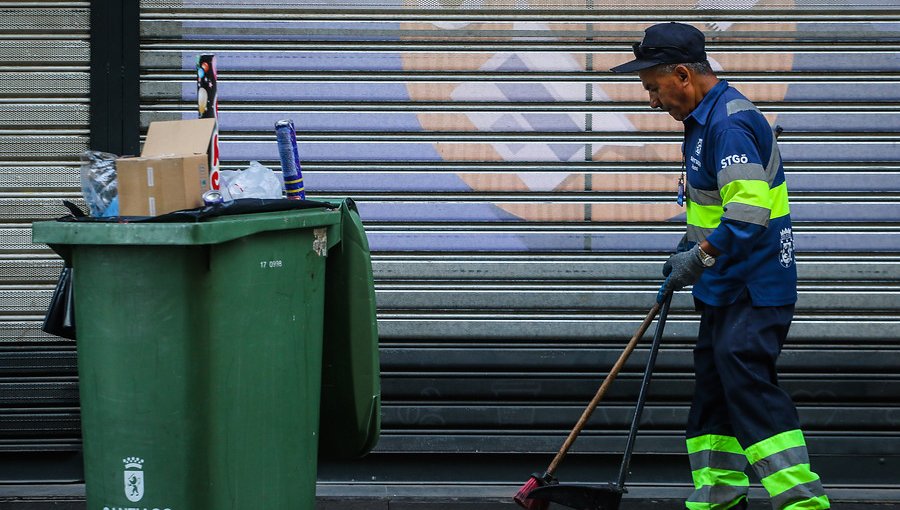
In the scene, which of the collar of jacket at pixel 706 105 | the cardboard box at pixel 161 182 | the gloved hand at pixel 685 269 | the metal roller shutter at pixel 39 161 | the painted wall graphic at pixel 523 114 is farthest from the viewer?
the painted wall graphic at pixel 523 114

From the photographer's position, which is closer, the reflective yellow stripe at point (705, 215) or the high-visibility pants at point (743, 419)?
the high-visibility pants at point (743, 419)

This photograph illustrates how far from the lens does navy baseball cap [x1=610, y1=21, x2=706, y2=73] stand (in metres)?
4.41

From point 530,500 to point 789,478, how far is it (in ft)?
3.55

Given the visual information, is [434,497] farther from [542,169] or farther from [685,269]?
[685,269]

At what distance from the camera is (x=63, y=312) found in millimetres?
3900

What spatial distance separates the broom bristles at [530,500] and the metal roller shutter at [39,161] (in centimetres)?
273

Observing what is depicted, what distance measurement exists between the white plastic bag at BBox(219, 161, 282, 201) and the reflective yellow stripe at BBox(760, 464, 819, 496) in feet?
7.68

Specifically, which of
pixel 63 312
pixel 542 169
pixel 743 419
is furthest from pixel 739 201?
pixel 63 312

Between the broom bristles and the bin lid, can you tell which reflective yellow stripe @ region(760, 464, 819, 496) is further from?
the bin lid

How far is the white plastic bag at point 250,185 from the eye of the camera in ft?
13.4

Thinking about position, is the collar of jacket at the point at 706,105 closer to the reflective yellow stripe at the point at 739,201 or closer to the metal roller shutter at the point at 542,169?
the reflective yellow stripe at the point at 739,201

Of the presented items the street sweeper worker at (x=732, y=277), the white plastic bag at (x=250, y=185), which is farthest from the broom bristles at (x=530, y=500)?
the white plastic bag at (x=250, y=185)

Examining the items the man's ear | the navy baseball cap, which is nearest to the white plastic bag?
the navy baseball cap

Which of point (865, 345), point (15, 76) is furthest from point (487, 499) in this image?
point (15, 76)
